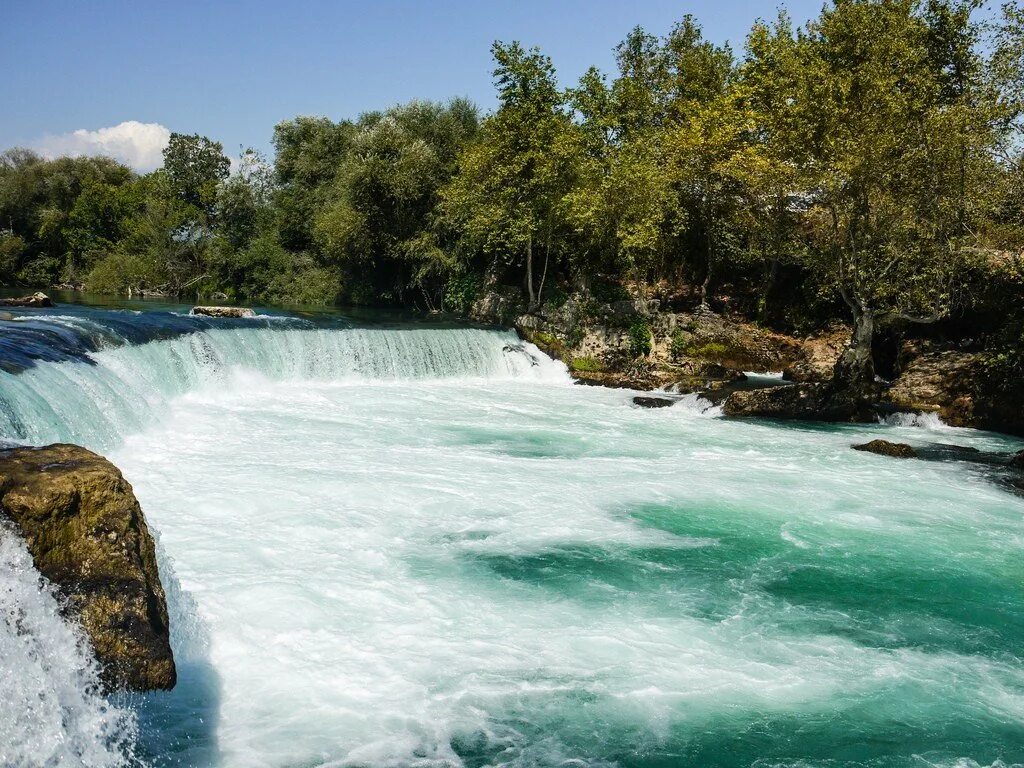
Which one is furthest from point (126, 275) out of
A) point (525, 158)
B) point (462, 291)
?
point (525, 158)

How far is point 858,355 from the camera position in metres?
19.4

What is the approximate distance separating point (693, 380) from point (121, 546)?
750 inches

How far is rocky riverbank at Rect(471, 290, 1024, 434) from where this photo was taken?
1931 cm

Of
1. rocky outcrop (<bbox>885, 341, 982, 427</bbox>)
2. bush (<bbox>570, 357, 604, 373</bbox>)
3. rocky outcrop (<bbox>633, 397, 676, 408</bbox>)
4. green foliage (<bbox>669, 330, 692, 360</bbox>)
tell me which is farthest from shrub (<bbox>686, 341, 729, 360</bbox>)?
rocky outcrop (<bbox>885, 341, 982, 427</bbox>)

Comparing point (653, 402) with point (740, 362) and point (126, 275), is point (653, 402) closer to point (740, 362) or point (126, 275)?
point (740, 362)

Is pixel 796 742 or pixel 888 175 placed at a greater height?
pixel 888 175


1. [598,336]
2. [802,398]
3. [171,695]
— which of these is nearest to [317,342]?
[598,336]

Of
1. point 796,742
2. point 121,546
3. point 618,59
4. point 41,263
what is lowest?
point 796,742

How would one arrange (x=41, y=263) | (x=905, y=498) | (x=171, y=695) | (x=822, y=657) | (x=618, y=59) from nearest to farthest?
(x=171, y=695)
(x=822, y=657)
(x=905, y=498)
(x=618, y=59)
(x=41, y=263)

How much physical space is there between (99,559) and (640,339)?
21.2m

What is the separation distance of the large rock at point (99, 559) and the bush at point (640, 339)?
816 inches

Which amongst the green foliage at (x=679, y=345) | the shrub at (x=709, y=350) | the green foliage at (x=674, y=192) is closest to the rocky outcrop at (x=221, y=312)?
the green foliage at (x=674, y=192)

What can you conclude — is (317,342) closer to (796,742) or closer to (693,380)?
(693,380)

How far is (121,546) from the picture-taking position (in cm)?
551
